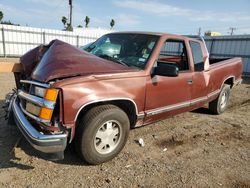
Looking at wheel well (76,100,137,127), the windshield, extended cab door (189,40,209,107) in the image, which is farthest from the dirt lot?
the windshield

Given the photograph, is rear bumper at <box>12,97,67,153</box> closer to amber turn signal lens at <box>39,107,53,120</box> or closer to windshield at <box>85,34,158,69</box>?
amber turn signal lens at <box>39,107,53,120</box>

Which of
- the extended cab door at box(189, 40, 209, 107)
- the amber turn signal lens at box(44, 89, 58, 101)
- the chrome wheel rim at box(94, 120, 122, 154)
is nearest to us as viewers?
the amber turn signal lens at box(44, 89, 58, 101)

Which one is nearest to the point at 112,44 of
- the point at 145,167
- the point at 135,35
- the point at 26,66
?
the point at 135,35

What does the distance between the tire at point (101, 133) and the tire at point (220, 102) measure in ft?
11.4

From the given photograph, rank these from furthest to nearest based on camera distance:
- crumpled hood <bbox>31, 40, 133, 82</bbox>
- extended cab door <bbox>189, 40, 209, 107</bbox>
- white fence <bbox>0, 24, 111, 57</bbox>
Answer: white fence <bbox>0, 24, 111, 57</bbox> → extended cab door <bbox>189, 40, 209, 107</bbox> → crumpled hood <bbox>31, 40, 133, 82</bbox>

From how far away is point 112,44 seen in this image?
443 centimetres

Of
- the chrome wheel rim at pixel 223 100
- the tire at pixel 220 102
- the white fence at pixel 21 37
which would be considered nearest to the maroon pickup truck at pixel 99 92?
the tire at pixel 220 102

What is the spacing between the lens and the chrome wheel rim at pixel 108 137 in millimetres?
3309

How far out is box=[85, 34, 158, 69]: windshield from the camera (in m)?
3.86

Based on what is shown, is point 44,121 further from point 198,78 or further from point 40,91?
point 198,78

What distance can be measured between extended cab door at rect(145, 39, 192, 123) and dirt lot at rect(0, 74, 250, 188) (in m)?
0.56

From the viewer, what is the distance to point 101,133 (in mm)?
3307

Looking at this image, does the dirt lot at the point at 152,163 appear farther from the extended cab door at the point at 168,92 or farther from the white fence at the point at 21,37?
the white fence at the point at 21,37

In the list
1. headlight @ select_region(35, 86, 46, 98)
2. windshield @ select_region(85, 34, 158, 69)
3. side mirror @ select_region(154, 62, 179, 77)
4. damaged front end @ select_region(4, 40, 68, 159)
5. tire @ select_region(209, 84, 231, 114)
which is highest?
windshield @ select_region(85, 34, 158, 69)
